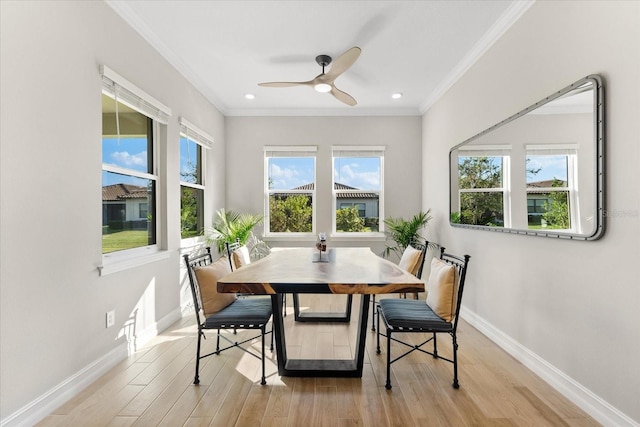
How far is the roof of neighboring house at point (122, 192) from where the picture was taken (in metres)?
2.67

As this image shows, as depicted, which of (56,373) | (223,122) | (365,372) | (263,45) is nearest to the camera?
(56,373)

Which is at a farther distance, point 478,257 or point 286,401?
point 478,257

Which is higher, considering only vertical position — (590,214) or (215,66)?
(215,66)

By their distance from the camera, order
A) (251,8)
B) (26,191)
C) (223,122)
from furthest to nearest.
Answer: (223,122)
(251,8)
(26,191)

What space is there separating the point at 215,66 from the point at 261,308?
278cm

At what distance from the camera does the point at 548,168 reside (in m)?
2.29

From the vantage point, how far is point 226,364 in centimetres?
265

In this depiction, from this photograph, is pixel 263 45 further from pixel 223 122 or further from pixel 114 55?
pixel 223 122

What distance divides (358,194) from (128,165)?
3423 millimetres

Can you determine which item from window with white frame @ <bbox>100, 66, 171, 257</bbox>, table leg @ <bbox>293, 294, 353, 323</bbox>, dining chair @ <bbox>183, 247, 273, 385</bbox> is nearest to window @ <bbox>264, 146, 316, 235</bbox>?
table leg @ <bbox>293, 294, 353, 323</bbox>

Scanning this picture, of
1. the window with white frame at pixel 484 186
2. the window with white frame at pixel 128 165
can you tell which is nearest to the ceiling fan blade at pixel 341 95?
the window with white frame at pixel 484 186

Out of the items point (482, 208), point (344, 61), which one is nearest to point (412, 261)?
point (482, 208)

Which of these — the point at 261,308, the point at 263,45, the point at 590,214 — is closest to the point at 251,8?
the point at 263,45

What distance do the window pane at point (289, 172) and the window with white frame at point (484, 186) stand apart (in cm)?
242
